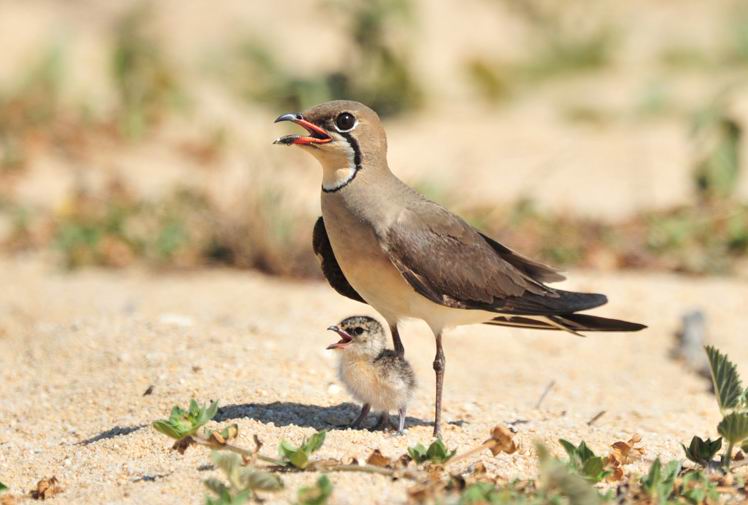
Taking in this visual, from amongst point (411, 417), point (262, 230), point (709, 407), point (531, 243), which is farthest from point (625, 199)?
point (411, 417)

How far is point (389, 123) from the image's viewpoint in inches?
527

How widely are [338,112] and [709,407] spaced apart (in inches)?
104

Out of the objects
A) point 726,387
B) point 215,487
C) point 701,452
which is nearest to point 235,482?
point 215,487

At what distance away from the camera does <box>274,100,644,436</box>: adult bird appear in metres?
4.79

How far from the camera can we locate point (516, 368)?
22.2 ft

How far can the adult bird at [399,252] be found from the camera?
4793 millimetres

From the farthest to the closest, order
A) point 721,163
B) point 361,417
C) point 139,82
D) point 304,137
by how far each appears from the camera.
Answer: point 139,82 < point 721,163 < point 361,417 < point 304,137

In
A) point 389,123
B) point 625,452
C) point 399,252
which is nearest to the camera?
point 625,452

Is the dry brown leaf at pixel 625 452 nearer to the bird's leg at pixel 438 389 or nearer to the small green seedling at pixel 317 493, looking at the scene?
the bird's leg at pixel 438 389

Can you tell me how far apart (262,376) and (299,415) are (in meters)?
0.56

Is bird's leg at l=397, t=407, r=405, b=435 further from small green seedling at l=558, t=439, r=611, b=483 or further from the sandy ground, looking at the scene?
small green seedling at l=558, t=439, r=611, b=483

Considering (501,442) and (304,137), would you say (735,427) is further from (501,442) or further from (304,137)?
(304,137)

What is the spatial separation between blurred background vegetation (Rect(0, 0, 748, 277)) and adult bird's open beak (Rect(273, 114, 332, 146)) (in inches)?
134

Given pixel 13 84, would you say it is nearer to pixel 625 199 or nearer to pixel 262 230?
pixel 262 230
